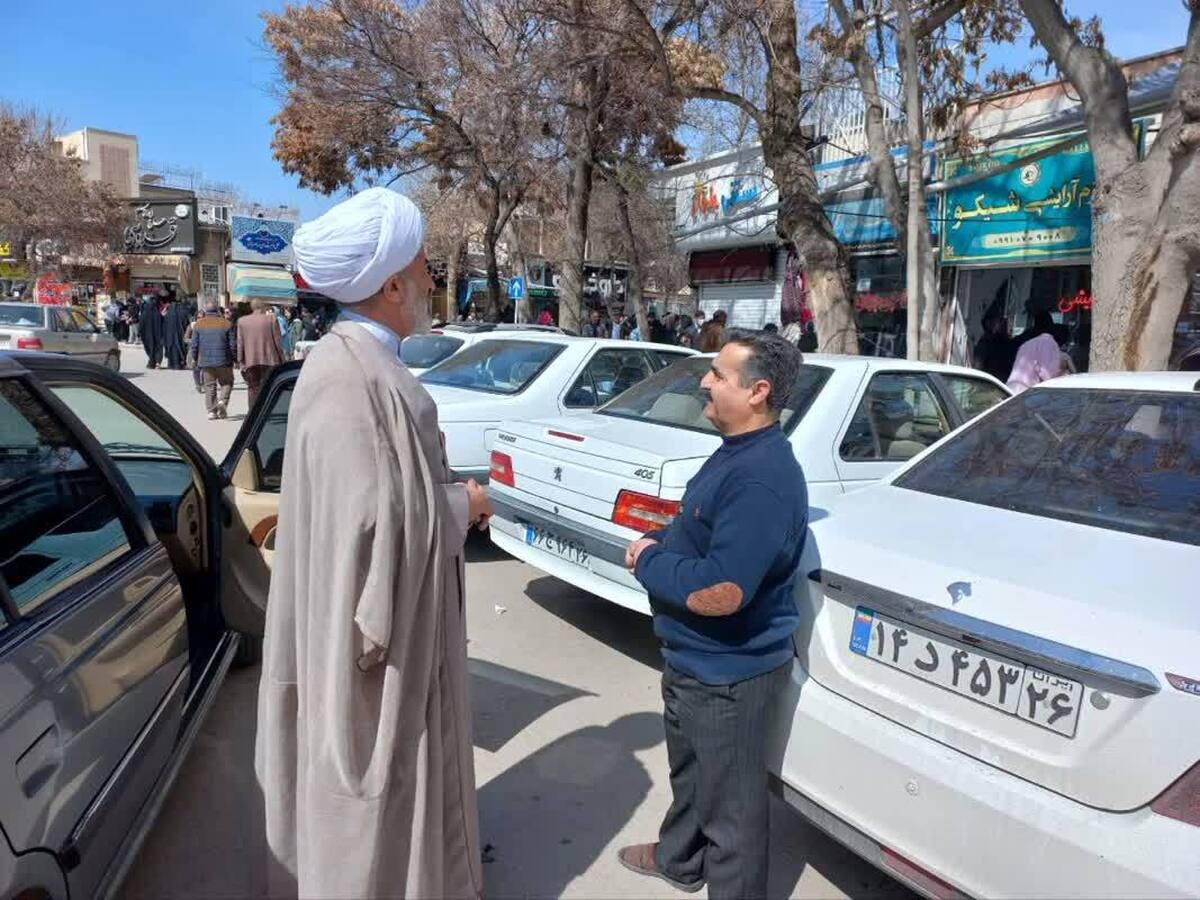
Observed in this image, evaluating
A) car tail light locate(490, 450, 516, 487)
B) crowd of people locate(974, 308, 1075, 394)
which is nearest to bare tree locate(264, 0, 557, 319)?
crowd of people locate(974, 308, 1075, 394)

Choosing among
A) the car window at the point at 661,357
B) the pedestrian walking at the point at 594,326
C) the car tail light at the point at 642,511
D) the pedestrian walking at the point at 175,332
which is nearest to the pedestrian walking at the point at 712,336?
the car window at the point at 661,357

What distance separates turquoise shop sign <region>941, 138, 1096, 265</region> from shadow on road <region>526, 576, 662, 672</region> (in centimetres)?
809

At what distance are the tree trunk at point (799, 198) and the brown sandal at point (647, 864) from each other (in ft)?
24.5

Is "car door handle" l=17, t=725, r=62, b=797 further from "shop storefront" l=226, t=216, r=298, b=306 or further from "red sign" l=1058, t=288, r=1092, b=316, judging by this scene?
"shop storefront" l=226, t=216, r=298, b=306

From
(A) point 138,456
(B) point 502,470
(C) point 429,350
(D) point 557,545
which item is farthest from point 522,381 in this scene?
(C) point 429,350

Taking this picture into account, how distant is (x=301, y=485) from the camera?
1.64 m

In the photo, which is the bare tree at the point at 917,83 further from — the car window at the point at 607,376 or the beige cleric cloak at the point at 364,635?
the beige cleric cloak at the point at 364,635

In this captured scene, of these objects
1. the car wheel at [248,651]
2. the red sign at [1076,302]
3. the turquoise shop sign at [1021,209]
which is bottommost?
the car wheel at [248,651]

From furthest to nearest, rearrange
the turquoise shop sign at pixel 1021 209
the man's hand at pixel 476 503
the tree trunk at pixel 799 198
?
1. the turquoise shop sign at pixel 1021 209
2. the tree trunk at pixel 799 198
3. the man's hand at pixel 476 503

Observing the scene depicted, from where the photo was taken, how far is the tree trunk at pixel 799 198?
9078 mm

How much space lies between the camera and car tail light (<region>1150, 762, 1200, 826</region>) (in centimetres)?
156

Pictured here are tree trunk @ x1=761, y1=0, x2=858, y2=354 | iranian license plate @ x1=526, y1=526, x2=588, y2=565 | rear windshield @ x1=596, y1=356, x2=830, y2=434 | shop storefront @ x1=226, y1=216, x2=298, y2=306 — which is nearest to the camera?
iranian license plate @ x1=526, y1=526, x2=588, y2=565

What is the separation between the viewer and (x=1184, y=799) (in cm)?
157

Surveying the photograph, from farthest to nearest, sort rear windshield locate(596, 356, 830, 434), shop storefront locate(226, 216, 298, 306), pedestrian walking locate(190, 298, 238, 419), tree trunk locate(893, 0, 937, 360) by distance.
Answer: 1. shop storefront locate(226, 216, 298, 306)
2. pedestrian walking locate(190, 298, 238, 419)
3. tree trunk locate(893, 0, 937, 360)
4. rear windshield locate(596, 356, 830, 434)
